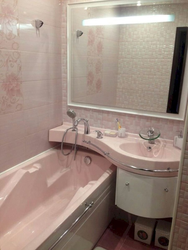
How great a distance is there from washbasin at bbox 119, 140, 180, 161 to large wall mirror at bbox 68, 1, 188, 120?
26 cm

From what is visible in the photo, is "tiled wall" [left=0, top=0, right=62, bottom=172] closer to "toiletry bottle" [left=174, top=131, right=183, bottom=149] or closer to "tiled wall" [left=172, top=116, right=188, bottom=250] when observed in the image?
"toiletry bottle" [left=174, top=131, right=183, bottom=149]

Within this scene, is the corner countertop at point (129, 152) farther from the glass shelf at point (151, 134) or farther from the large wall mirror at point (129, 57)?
the large wall mirror at point (129, 57)

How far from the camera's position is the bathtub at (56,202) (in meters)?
A: 1.41

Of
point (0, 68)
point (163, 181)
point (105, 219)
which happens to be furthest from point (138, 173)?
point (0, 68)

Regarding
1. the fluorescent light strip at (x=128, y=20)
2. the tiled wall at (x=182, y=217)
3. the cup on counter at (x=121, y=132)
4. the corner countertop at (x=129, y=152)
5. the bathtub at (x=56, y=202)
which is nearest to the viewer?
the tiled wall at (x=182, y=217)

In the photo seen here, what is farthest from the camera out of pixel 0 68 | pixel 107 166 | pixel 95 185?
pixel 107 166

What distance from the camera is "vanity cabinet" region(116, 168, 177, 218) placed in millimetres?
1623

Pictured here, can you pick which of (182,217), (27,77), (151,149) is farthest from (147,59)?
(182,217)

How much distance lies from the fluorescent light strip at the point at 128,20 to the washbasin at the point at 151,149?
1.01m

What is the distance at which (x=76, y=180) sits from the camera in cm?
229

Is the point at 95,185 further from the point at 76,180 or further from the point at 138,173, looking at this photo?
Result: the point at 76,180

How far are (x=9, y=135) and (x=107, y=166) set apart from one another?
0.94m

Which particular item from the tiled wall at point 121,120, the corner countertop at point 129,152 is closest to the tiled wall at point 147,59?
the tiled wall at point 121,120

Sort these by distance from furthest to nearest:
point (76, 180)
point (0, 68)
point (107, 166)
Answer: point (76, 180) < point (107, 166) < point (0, 68)
